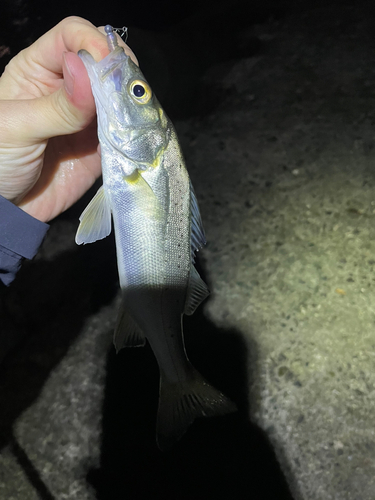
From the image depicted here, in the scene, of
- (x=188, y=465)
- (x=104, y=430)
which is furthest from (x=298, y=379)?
(x=104, y=430)

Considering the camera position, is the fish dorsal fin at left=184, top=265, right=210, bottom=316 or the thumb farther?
the fish dorsal fin at left=184, top=265, right=210, bottom=316

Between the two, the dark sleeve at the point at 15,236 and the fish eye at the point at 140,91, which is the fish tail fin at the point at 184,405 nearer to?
the dark sleeve at the point at 15,236

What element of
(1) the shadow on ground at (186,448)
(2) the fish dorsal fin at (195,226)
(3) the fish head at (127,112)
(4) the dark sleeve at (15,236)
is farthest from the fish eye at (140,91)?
(1) the shadow on ground at (186,448)

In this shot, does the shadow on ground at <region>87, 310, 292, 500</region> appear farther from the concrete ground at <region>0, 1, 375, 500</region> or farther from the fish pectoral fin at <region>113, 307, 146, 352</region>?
the fish pectoral fin at <region>113, 307, 146, 352</region>

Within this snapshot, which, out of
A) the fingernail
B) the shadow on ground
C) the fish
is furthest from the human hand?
the shadow on ground

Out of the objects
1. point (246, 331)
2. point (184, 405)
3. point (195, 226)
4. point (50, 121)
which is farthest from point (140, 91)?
point (246, 331)

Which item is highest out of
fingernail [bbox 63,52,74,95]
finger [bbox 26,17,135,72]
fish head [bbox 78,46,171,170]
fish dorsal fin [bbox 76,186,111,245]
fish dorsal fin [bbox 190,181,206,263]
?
finger [bbox 26,17,135,72]

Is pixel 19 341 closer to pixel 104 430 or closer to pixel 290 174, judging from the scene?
pixel 104 430

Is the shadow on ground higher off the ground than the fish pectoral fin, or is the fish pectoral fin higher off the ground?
the fish pectoral fin

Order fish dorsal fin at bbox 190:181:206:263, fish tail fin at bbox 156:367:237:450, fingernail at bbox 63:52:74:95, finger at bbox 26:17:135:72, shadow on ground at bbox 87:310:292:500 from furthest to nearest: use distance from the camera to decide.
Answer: shadow on ground at bbox 87:310:292:500 < fish tail fin at bbox 156:367:237:450 < fish dorsal fin at bbox 190:181:206:263 < finger at bbox 26:17:135:72 < fingernail at bbox 63:52:74:95
